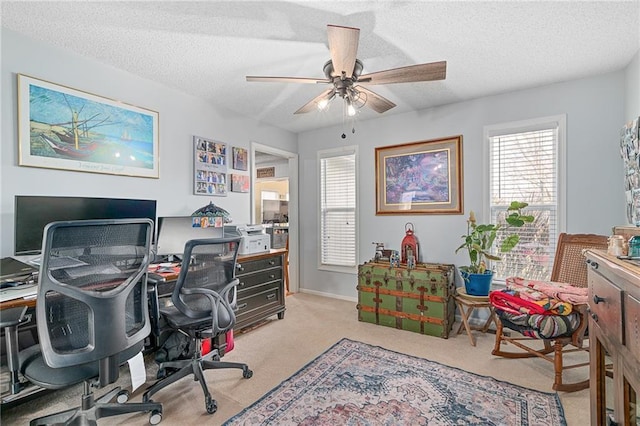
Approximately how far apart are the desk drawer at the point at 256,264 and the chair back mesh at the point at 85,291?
1.33 m

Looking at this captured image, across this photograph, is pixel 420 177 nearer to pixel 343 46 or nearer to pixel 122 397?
pixel 343 46

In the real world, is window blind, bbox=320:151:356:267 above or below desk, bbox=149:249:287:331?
above

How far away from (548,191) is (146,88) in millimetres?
4122

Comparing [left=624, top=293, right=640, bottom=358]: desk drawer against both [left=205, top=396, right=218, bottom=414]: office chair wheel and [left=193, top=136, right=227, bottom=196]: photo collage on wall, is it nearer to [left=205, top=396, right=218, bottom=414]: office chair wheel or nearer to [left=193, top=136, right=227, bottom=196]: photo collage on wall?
[left=205, top=396, right=218, bottom=414]: office chair wheel

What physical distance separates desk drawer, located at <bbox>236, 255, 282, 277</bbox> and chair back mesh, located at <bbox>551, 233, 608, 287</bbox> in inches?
110

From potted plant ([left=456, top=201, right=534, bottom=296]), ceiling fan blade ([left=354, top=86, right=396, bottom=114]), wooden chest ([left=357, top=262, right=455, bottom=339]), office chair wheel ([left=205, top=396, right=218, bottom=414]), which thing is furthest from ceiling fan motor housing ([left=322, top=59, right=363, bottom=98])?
office chair wheel ([left=205, top=396, right=218, bottom=414])

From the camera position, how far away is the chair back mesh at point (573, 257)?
258 centimetres

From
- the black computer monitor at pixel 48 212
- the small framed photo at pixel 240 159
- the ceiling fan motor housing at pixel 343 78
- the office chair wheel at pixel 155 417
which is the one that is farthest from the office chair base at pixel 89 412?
the small framed photo at pixel 240 159

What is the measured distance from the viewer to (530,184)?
123 inches

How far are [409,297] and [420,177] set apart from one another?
4.88 ft

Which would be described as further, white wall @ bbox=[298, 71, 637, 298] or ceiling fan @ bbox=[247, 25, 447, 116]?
white wall @ bbox=[298, 71, 637, 298]

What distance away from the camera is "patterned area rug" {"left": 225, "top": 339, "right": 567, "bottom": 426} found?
1.78m

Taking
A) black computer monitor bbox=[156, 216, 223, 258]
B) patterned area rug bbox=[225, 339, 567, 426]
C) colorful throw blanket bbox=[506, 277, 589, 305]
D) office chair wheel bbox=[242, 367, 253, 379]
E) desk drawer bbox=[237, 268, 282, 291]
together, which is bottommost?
patterned area rug bbox=[225, 339, 567, 426]

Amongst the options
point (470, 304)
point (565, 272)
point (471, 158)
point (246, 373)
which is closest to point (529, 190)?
point (471, 158)
